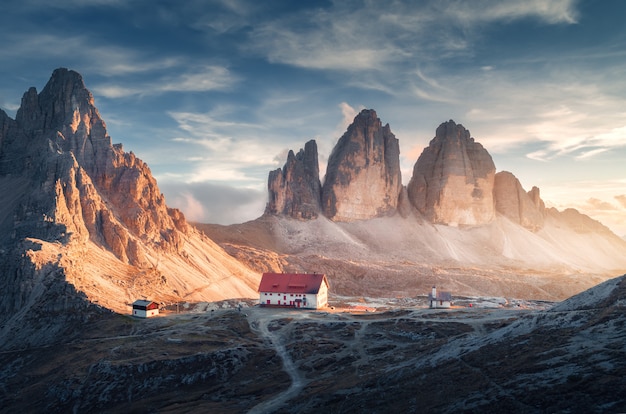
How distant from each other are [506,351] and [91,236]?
86168 mm

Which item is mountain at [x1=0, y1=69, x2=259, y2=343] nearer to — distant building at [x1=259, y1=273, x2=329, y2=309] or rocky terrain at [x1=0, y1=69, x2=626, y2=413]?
rocky terrain at [x1=0, y1=69, x2=626, y2=413]

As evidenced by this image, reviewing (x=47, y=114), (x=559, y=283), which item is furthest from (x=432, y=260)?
(x=47, y=114)

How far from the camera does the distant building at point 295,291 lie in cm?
7912

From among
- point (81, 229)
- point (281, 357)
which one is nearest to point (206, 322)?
point (281, 357)

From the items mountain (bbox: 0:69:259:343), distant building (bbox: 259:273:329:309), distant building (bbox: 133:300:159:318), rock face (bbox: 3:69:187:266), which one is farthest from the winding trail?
rock face (bbox: 3:69:187:266)

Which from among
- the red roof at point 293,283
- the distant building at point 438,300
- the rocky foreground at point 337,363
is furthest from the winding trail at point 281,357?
the distant building at point 438,300

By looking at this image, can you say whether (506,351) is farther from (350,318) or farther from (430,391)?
(350,318)

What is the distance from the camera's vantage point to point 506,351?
3362 centimetres

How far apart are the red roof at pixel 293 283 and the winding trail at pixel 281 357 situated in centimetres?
536

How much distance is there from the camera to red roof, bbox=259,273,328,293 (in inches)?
3145

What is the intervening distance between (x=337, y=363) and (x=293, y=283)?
115ft

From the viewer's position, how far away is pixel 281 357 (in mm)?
51469

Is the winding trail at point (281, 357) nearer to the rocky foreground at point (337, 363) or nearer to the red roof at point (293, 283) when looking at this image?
the rocky foreground at point (337, 363)

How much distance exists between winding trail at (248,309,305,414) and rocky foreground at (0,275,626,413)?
20 cm
